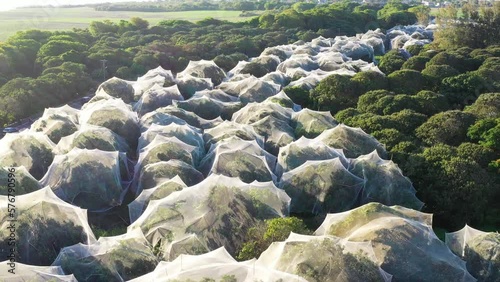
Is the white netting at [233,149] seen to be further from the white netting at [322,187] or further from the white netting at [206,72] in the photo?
the white netting at [206,72]

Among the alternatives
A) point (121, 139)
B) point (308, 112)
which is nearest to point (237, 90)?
point (308, 112)

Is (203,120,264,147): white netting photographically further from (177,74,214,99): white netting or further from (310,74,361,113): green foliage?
(177,74,214,99): white netting

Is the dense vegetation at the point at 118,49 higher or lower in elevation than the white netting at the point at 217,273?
lower

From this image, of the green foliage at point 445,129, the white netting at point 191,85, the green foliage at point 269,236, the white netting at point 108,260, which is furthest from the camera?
the white netting at point 191,85

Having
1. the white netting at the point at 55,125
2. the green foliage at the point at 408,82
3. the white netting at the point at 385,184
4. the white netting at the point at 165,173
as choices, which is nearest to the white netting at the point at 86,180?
the white netting at the point at 165,173

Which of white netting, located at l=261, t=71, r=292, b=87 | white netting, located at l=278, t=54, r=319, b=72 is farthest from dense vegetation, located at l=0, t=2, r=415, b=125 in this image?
white netting, located at l=261, t=71, r=292, b=87
